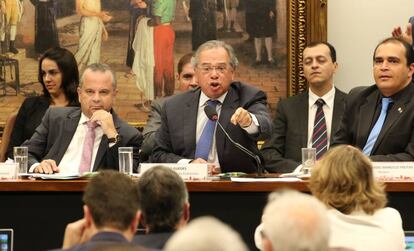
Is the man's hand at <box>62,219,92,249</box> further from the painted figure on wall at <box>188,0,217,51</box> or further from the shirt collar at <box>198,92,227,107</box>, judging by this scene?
the painted figure on wall at <box>188,0,217,51</box>

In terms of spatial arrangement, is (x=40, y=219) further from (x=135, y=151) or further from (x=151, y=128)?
(x=151, y=128)

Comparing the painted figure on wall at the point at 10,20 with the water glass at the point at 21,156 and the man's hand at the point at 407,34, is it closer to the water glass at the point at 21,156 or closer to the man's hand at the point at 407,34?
the water glass at the point at 21,156

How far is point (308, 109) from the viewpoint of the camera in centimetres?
691

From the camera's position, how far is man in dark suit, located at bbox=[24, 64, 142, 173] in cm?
588

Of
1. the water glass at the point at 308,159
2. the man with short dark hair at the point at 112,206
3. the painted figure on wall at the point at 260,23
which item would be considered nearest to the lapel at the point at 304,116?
the painted figure on wall at the point at 260,23

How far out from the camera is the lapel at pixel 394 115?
5711mm

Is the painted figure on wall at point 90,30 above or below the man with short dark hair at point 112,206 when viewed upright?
above

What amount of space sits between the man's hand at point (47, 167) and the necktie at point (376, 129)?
6.29ft

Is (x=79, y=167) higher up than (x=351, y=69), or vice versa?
(x=351, y=69)

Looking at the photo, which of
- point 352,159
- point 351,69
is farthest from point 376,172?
point 351,69

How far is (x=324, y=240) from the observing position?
8.75 ft

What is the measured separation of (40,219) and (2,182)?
29 cm

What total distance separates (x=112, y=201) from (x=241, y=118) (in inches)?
93.8

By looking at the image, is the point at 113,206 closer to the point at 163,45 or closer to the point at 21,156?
the point at 21,156
